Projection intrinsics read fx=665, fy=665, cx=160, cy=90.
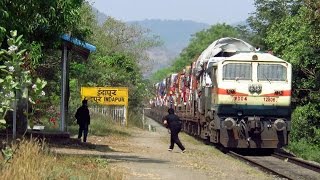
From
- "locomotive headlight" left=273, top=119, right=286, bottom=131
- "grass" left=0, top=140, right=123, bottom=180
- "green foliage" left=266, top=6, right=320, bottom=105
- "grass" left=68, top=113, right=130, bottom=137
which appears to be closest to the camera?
"grass" left=0, top=140, right=123, bottom=180

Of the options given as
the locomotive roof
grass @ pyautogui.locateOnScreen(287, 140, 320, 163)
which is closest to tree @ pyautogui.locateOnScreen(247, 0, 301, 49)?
grass @ pyautogui.locateOnScreen(287, 140, 320, 163)

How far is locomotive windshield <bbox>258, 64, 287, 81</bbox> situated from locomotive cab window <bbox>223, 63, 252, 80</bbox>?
39cm

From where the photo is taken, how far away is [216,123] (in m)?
22.6

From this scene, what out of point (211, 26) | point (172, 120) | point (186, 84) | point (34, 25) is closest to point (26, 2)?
point (34, 25)

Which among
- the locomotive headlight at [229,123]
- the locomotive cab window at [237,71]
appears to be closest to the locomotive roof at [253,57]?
the locomotive cab window at [237,71]

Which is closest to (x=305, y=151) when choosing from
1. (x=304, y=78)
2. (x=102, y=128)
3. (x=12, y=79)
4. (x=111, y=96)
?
(x=304, y=78)

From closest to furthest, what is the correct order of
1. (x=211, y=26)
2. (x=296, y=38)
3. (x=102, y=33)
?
1. (x=296, y=38)
2. (x=102, y=33)
3. (x=211, y=26)

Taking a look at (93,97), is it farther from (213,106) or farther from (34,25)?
(34,25)

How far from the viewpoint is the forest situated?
33.0ft

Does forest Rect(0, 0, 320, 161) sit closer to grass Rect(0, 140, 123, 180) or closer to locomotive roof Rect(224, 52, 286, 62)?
grass Rect(0, 140, 123, 180)

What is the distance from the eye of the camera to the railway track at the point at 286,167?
1740cm

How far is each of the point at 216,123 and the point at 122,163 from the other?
668 centimetres

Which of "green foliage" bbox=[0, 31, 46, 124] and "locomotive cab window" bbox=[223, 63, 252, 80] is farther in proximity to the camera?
"locomotive cab window" bbox=[223, 63, 252, 80]

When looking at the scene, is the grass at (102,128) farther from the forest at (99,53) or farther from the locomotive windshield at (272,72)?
the locomotive windshield at (272,72)
